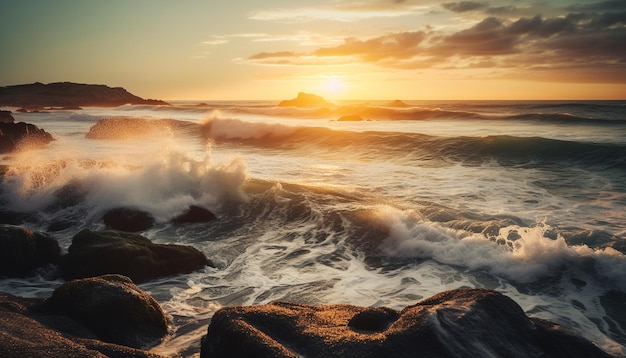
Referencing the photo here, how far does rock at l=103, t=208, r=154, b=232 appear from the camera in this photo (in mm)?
10960

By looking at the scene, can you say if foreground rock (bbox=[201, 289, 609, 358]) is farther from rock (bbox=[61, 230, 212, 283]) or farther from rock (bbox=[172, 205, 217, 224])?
rock (bbox=[172, 205, 217, 224])

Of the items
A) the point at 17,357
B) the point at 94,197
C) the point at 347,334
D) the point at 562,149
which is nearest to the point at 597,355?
the point at 347,334

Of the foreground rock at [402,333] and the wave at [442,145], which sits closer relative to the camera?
the foreground rock at [402,333]

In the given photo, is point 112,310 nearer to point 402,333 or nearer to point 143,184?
point 402,333

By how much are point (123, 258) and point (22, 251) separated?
77.2 inches

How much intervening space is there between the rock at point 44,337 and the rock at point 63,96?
10927 cm

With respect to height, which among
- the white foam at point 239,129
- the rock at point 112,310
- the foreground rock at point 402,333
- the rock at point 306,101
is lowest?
the rock at point 112,310

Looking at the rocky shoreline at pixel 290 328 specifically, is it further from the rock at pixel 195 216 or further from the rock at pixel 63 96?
the rock at pixel 63 96

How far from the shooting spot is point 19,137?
80.3 feet

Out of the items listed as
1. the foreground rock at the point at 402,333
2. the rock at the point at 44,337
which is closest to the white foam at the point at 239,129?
the rock at the point at 44,337

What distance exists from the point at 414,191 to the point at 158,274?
8.78 meters

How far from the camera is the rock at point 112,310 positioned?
4.98m

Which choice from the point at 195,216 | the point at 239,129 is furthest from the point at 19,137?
the point at 195,216

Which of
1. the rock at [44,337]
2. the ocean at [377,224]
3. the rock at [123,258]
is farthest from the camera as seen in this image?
the rock at [123,258]
